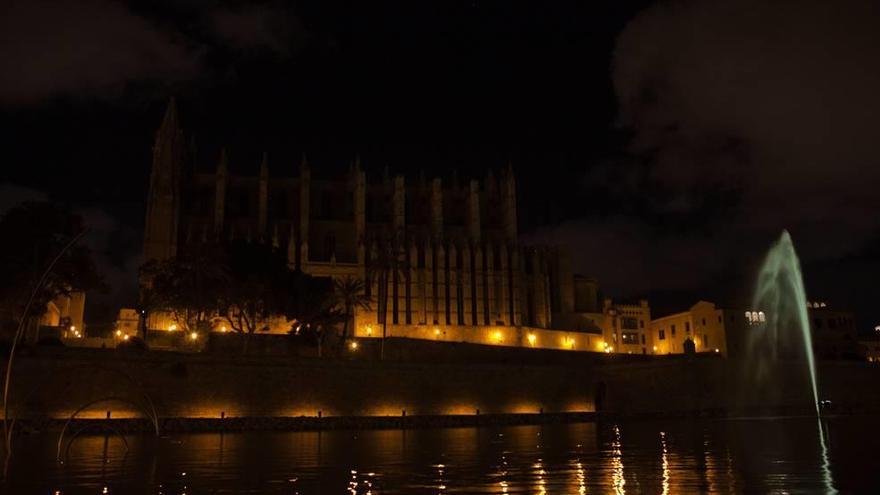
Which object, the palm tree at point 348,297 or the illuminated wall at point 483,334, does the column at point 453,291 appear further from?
the palm tree at point 348,297

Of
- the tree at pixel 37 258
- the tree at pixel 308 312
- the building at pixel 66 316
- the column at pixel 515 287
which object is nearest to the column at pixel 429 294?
the column at pixel 515 287

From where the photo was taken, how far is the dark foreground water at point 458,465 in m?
16.7

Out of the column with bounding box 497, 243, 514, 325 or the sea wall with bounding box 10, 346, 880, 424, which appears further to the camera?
the column with bounding box 497, 243, 514, 325

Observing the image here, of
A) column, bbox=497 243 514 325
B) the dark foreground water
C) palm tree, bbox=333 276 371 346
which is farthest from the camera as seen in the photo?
column, bbox=497 243 514 325

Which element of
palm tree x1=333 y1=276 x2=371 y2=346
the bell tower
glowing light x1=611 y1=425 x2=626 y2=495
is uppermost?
the bell tower

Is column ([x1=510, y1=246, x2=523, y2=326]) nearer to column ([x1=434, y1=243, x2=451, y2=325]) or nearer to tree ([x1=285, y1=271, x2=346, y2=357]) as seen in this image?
column ([x1=434, y1=243, x2=451, y2=325])

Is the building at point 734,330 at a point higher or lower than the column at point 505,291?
lower

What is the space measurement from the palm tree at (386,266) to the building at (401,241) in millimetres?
268

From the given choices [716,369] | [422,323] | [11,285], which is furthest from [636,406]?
[11,285]

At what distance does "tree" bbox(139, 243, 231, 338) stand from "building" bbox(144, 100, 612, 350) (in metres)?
15.0

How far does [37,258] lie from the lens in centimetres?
4781

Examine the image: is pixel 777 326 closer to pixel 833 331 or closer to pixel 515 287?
pixel 833 331

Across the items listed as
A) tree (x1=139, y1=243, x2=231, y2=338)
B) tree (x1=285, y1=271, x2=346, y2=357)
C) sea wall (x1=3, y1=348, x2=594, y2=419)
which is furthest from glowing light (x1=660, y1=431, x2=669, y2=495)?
tree (x1=139, y1=243, x2=231, y2=338)

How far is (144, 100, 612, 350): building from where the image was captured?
76.4m
